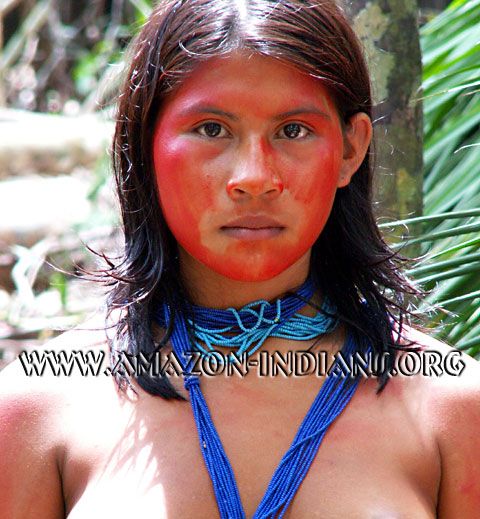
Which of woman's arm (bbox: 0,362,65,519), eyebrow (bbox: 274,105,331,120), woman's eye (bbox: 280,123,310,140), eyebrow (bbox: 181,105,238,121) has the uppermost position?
eyebrow (bbox: 274,105,331,120)

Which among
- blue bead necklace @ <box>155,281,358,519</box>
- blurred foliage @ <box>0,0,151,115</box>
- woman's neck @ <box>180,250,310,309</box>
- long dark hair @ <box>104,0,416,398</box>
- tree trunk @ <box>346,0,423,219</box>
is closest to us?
blue bead necklace @ <box>155,281,358,519</box>

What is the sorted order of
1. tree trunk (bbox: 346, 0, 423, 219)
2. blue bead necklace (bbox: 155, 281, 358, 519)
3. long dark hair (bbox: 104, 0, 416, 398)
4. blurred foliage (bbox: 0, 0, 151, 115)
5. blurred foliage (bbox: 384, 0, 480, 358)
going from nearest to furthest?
blue bead necklace (bbox: 155, 281, 358, 519) → long dark hair (bbox: 104, 0, 416, 398) → blurred foliage (bbox: 384, 0, 480, 358) → tree trunk (bbox: 346, 0, 423, 219) → blurred foliage (bbox: 0, 0, 151, 115)

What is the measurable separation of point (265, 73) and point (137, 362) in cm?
50

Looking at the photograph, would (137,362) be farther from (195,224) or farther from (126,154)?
(126,154)

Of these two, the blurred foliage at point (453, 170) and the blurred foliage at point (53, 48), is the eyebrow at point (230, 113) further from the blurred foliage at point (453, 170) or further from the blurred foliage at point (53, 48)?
the blurred foliage at point (53, 48)

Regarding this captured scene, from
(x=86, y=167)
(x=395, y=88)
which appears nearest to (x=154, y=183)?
(x=395, y=88)

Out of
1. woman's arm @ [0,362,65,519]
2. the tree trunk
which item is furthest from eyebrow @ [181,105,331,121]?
the tree trunk

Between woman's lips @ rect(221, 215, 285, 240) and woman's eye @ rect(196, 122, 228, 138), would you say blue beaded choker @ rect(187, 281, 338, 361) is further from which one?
woman's eye @ rect(196, 122, 228, 138)

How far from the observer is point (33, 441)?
163cm

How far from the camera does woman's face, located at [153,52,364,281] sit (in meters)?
1.58

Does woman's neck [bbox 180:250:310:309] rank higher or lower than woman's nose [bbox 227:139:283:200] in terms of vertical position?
lower

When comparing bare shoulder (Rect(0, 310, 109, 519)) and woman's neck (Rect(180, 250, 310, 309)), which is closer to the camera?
bare shoulder (Rect(0, 310, 109, 519))

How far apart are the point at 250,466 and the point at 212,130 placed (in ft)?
1.68

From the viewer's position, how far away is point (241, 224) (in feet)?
5.21
